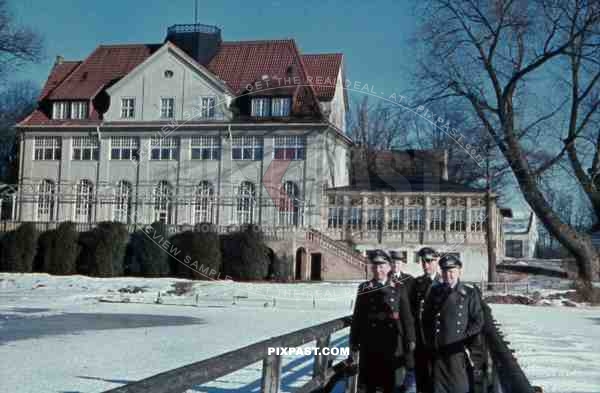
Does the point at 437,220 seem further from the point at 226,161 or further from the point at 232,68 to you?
the point at 232,68

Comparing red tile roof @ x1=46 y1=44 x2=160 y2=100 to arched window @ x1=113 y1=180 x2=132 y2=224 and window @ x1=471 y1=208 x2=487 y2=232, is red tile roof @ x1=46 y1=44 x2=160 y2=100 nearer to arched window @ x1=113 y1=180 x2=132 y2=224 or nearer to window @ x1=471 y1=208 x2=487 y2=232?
arched window @ x1=113 y1=180 x2=132 y2=224

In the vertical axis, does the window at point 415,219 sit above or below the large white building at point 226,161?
below

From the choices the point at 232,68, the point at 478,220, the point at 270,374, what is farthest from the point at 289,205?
the point at 270,374

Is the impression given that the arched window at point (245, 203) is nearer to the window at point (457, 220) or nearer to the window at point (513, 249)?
the window at point (457, 220)

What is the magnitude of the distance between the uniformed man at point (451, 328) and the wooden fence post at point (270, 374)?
1.57 meters

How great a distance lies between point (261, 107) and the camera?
144ft

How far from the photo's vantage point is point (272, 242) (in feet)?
128

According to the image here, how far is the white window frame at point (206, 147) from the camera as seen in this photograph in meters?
43.6

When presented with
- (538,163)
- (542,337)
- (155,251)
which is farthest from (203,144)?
(542,337)

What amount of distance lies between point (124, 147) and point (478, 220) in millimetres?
19502

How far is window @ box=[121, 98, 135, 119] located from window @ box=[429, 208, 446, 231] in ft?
56.0

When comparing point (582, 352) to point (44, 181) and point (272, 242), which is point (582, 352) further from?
point (44, 181)

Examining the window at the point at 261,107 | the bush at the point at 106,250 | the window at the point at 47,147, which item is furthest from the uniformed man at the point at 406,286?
the window at the point at 47,147

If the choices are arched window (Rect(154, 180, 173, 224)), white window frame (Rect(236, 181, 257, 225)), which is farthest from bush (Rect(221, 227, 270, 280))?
arched window (Rect(154, 180, 173, 224))
